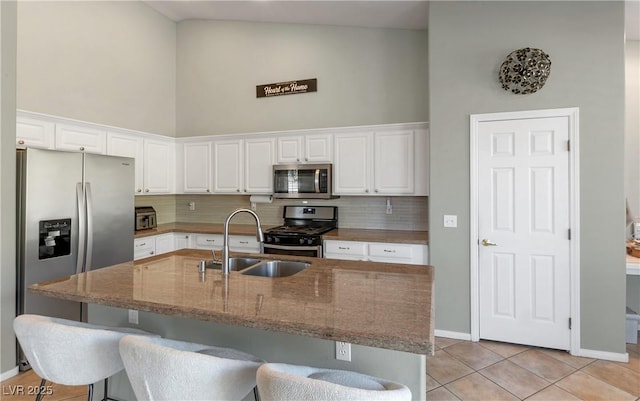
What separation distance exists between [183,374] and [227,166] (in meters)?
3.61

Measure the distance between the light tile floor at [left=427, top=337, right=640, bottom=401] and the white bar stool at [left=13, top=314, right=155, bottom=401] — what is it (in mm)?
2052

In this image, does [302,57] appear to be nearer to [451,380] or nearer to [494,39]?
[494,39]

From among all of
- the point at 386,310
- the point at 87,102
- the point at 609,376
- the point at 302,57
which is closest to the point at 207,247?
the point at 87,102

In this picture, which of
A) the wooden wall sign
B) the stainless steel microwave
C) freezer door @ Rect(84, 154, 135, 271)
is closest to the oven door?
the stainless steel microwave

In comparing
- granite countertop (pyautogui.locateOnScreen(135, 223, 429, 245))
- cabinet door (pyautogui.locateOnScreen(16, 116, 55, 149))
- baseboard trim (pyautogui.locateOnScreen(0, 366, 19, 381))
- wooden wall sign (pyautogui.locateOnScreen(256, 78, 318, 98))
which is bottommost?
baseboard trim (pyautogui.locateOnScreen(0, 366, 19, 381))

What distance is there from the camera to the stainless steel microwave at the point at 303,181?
400cm

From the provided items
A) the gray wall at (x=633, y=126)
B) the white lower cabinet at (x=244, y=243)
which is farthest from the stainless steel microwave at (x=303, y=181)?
the gray wall at (x=633, y=126)

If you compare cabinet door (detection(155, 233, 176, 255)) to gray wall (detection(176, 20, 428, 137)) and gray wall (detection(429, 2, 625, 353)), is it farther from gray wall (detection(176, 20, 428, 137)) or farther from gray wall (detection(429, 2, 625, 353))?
gray wall (detection(429, 2, 625, 353))

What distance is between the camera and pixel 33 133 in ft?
10.2

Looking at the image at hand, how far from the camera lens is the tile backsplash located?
13.5ft

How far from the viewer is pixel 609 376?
2.62 meters

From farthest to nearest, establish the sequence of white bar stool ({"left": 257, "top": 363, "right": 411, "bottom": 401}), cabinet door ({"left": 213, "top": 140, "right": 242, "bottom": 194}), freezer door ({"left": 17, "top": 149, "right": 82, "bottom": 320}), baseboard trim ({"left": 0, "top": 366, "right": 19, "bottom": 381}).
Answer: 1. cabinet door ({"left": 213, "top": 140, "right": 242, "bottom": 194})
2. freezer door ({"left": 17, "top": 149, "right": 82, "bottom": 320})
3. baseboard trim ({"left": 0, "top": 366, "right": 19, "bottom": 381})
4. white bar stool ({"left": 257, "top": 363, "right": 411, "bottom": 401})

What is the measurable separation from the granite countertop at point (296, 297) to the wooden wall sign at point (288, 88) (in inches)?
115

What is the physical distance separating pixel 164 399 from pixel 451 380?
215 cm
